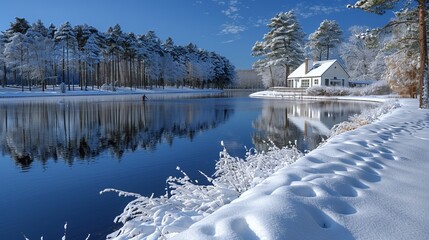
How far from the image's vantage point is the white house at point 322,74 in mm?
48719

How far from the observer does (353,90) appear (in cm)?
4244

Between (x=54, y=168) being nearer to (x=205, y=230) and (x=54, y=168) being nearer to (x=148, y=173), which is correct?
(x=148, y=173)

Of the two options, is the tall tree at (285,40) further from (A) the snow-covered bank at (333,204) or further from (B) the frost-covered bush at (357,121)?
(A) the snow-covered bank at (333,204)

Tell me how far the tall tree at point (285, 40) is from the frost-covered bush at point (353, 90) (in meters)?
13.3

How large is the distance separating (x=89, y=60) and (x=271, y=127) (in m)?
54.2

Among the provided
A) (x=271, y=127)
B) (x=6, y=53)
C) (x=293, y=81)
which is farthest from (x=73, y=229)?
(x=6, y=53)

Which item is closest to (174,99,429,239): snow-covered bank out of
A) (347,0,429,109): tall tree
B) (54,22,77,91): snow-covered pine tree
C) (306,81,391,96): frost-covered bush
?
(347,0,429,109): tall tree

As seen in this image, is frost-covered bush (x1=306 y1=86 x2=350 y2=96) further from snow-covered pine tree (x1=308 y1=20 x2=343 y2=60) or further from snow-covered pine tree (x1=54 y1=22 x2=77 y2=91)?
snow-covered pine tree (x1=54 y1=22 x2=77 y2=91)

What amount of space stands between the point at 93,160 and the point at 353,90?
40.6 m

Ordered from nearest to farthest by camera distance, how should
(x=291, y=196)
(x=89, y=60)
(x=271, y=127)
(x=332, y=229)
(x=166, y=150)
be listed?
(x=332, y=229) < (x=291, y=196) < (x=166, y=150) < (x=271, y=127) < (x=89, y=60)

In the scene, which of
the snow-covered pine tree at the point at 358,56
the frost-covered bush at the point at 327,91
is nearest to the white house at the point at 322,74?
the frost-covered bush at the point at 327,91

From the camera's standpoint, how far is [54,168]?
8.17 metres

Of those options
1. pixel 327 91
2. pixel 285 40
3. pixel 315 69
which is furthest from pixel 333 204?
pixel 285 40

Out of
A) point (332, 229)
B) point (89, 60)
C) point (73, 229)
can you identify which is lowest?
point (73, 229)
